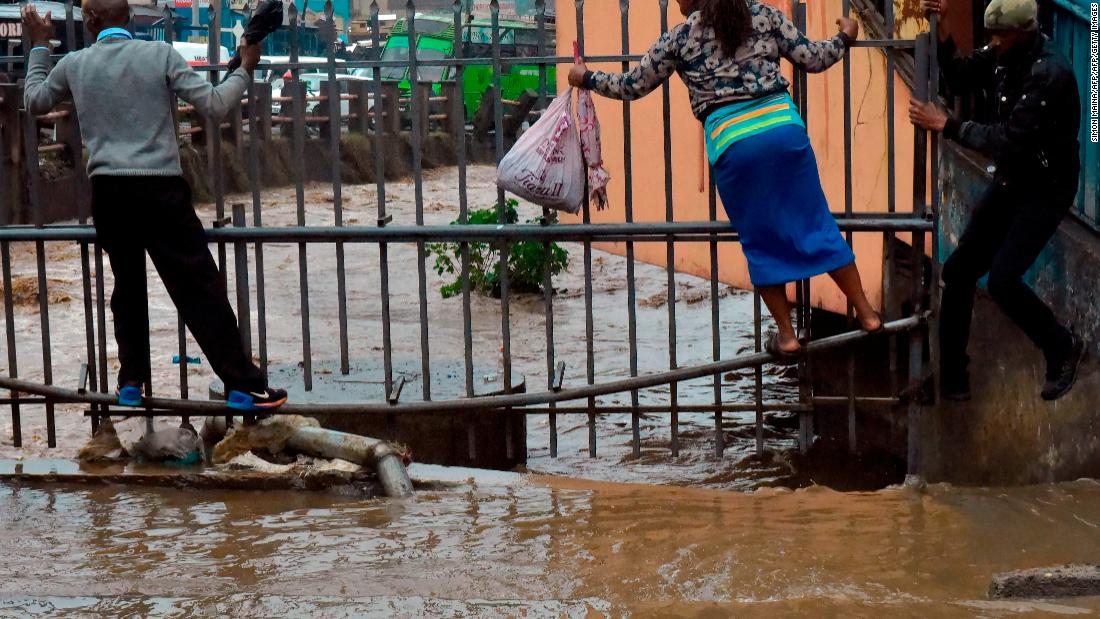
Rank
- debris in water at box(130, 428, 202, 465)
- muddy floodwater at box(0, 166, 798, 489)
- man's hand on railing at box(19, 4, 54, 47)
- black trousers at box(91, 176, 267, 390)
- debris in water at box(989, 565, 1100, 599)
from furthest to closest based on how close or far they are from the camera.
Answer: muddy floodwater at box(0, 166, 798, 489), debris in water at box(130, 428, 202, 465), man's hand on railing at box(19, 4, 54, 47), black trousers at box(91, 176, 267, 390), debris in water at box(989, 565, 1100, 599)

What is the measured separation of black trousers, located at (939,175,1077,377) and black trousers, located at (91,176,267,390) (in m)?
2.86

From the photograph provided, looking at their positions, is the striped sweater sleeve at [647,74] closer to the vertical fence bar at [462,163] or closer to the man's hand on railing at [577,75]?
the man's hand on railing at [577,75]

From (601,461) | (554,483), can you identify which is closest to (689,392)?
(601,461)

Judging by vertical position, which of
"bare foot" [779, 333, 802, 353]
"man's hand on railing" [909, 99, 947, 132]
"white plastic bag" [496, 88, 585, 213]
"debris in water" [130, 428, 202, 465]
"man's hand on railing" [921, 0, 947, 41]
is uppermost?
"man's hand on railing" [921, 0, 947, 41]

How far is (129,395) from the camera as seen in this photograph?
5.86 meters

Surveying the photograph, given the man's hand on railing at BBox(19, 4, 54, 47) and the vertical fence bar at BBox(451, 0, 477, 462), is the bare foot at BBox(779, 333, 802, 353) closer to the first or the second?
the vertical fence bar at BBox(451, 0, 477, 462)

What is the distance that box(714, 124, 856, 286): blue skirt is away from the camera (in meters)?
5.17

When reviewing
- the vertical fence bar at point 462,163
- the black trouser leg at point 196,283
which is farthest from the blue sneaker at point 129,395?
the vertical fence bar at point 462,163

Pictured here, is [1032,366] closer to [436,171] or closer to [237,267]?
[237,267]

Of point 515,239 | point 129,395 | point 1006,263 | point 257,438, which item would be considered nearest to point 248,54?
point 515,239

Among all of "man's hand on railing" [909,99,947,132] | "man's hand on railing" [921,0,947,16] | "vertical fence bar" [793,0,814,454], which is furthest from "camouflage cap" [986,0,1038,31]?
"vertical fence bar" [793,0,814,454]

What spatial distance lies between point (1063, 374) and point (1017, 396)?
0.30 metres

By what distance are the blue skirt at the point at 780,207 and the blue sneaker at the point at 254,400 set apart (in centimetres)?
206

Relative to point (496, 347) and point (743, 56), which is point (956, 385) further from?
point (496, 347)
